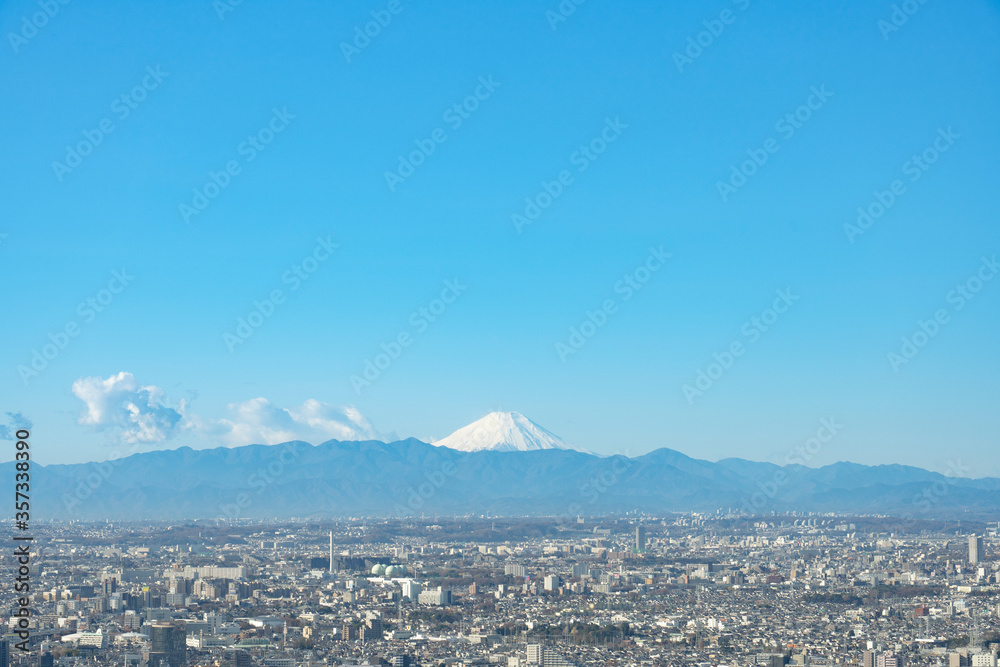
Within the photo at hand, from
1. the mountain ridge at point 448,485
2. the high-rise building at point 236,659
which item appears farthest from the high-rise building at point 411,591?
the mountain ridge at point 448,485

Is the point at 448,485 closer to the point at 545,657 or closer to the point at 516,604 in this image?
the point at 516,604

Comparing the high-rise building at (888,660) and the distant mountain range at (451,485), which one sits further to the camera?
Result: the distant mountain range at (451,485)

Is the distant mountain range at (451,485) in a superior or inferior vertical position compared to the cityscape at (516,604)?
superior

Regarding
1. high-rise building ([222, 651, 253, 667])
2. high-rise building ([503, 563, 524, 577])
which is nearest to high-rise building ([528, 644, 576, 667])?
high-rise building ([222, 651, 253, 667])

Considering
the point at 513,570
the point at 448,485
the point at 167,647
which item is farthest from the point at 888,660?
the point at 448,485

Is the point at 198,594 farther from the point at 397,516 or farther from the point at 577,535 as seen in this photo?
the point at 397,516

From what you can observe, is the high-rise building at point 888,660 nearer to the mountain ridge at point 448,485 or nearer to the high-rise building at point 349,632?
the high-rise building at point 349,632

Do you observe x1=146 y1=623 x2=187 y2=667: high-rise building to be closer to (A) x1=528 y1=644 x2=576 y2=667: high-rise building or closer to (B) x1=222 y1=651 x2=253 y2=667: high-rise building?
(B) x1=222 y1=651 x2=253 y2=667: high-rise building
